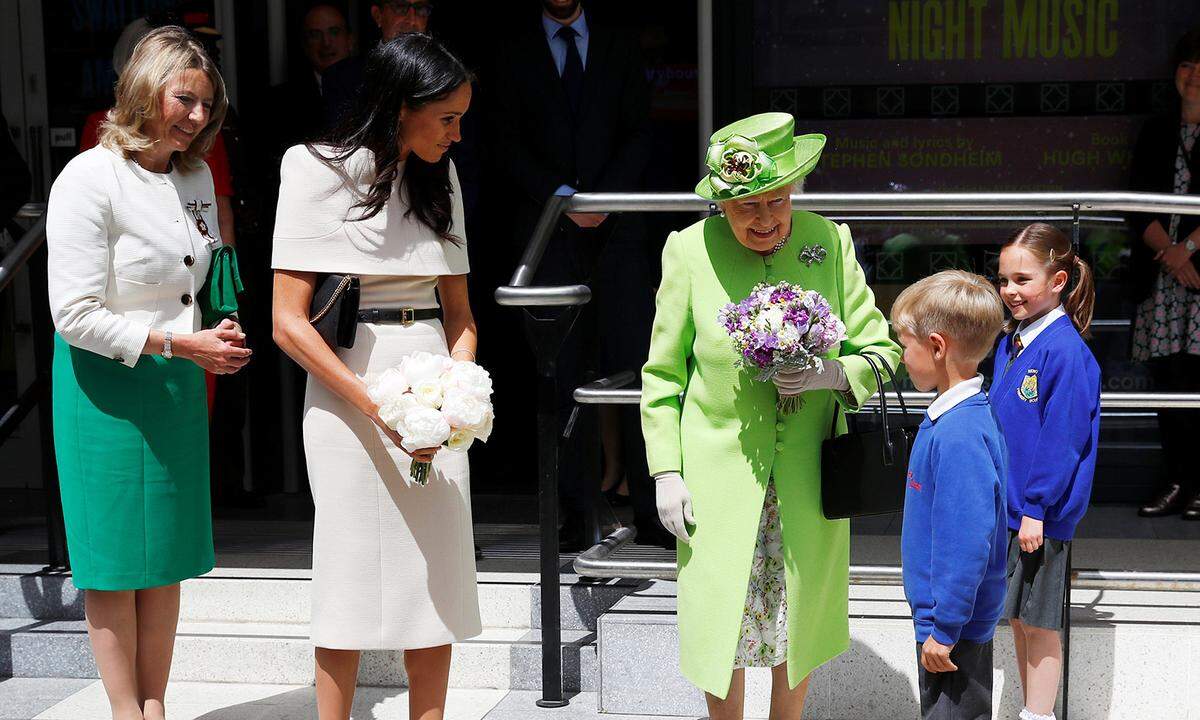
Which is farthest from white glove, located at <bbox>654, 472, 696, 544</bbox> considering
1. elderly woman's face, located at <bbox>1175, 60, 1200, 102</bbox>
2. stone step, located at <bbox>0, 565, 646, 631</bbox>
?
elderly woman's face, located at <bbox>1175, 60, 1200, 102</bbox>

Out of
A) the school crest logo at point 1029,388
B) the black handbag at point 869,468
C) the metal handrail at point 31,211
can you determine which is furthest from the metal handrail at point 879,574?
the metal handrail at point 31,211

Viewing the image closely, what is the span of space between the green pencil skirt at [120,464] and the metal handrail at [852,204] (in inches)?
38.6

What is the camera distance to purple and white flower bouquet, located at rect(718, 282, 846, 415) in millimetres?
3072

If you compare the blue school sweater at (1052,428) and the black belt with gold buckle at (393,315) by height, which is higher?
the black belt with gold buckle at (393,315)

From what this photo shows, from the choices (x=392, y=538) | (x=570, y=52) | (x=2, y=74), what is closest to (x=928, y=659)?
(x=392, y=538)

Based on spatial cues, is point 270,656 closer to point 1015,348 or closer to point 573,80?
point 573,80

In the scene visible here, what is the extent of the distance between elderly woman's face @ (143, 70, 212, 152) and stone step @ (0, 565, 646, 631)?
1745 mm

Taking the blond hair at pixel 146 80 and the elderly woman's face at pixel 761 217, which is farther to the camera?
the blond hair at pixel 146 80

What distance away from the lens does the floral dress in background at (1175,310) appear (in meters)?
5.81

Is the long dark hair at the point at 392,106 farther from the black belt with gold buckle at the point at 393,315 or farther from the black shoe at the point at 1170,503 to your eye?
the black shoe at the point at 1170,503

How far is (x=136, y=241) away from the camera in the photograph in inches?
146

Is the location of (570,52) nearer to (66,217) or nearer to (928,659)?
(66,217)

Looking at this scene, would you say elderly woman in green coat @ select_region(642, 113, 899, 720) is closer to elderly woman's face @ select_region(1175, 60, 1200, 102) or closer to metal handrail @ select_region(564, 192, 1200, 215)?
→ metal handrail @ select_region(564, 192, 1200, 215)

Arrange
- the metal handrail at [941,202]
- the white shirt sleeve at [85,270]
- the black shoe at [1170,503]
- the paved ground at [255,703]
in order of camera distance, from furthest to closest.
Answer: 1. the black shoe at [1170,503]
2. the paved ground at [255,703]
3. the metal handrail at [941,202]
4. the white shirt sleeve at [85,270]
